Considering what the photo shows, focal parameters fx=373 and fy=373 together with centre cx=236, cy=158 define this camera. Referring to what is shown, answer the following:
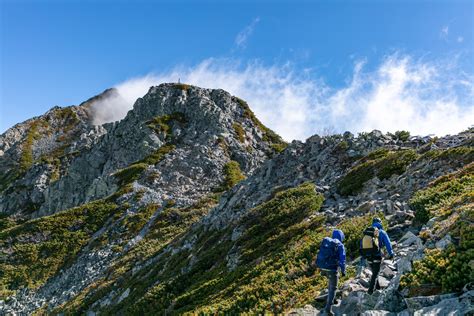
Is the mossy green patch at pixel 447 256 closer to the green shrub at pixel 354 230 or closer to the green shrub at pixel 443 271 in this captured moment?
the green shrub at pixel 443 271

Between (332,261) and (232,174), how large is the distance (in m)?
63.0

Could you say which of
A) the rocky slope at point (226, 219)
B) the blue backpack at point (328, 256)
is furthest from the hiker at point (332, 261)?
the rocky slope at point (226, 219)

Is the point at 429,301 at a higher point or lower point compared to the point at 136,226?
lower

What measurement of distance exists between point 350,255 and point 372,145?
2420cm

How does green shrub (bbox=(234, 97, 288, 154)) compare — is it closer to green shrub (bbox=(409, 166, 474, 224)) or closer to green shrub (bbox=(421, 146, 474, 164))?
green shrub (bbox=(421, 146, 474, 164))

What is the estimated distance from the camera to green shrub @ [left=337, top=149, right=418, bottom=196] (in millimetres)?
27211

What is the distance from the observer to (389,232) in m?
16.6

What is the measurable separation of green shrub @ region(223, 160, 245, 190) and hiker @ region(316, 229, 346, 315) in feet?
189

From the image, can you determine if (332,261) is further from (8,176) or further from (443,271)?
(8,176)

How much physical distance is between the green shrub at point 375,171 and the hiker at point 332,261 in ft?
51.1

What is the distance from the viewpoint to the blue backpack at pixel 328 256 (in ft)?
38.6

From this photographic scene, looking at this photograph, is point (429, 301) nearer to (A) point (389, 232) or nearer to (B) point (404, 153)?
(A) point (389, 232)

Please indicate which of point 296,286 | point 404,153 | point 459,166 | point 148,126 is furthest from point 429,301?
point 148,126

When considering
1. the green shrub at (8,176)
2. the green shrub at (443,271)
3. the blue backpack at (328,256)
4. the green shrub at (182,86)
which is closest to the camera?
the green shrub at (443,271)
